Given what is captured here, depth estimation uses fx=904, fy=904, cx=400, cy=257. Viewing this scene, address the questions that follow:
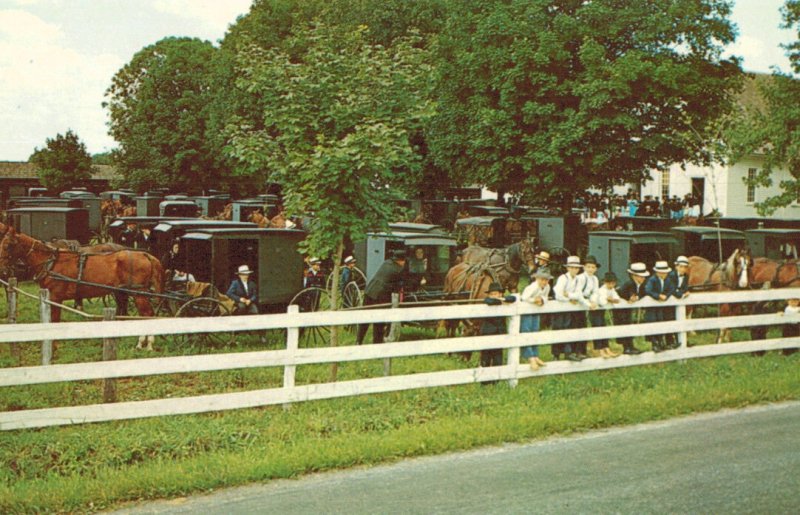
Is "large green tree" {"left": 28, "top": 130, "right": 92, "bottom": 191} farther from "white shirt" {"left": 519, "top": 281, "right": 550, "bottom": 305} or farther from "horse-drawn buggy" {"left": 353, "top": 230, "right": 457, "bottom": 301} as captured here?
"white shirt" {"left": 519, "top": 281, "right": 550, "bottom": 305}

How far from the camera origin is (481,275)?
18.4 metres

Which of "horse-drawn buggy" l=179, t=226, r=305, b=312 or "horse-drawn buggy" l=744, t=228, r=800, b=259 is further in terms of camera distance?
"horse-drawn buggy" l=744, t=228, r=800, b=259

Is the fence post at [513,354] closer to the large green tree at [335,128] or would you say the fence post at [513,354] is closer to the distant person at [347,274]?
the large green tree at [335,128]

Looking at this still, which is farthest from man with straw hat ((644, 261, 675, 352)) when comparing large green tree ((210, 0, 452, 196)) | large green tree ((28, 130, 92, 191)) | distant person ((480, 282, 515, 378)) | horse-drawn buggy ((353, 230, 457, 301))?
large green tree ((28, 130, 92, 191))

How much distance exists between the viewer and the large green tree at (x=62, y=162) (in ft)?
250

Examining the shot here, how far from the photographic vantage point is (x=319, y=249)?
13.5m

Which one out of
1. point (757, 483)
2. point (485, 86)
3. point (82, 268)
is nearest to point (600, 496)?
point (757, 483)

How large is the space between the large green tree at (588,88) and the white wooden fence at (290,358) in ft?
63.7

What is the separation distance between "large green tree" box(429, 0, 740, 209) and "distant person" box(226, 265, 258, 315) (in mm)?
17842

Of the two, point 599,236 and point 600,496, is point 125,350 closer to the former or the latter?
point 600,496

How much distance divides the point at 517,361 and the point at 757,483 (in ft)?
14.3

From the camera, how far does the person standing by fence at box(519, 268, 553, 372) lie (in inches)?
491

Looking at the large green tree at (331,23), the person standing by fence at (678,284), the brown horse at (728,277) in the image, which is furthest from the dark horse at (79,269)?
the large green tree at (331,23)

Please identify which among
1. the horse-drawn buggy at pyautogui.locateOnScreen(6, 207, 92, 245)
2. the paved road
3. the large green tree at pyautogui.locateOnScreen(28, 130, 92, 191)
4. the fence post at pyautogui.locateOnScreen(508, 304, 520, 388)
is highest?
the large green tree at pyautogui.locateOnScreen(28, 130, 92, 191)
